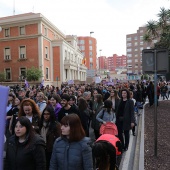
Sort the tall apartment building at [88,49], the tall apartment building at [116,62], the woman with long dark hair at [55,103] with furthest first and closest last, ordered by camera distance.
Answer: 1. the tall apartment building at [116,62]
2. the tall apartment building at [88,49]
3. the woman with long dark hair at [55,103]

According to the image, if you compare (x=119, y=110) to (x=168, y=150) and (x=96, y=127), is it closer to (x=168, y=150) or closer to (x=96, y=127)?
(x=96, y=127)

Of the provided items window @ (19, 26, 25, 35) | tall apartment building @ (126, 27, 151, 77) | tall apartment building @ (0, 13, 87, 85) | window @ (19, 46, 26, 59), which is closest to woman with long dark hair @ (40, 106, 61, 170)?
tall apartment building @ (0, 13, 87, 85)

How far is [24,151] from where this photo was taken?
293cm

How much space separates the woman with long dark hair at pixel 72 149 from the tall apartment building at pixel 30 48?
118ft

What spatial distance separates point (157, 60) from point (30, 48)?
36002 millimetres

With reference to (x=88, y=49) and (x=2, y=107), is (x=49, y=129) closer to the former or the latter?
(x=2, y=107)

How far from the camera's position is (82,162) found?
9.75 feet

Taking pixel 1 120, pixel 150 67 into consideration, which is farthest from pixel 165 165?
pixel 1 120

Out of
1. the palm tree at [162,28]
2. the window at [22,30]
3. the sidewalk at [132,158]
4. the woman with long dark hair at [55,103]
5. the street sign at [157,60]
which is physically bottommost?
the sidewalk at [132,158]

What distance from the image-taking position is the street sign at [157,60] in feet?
19.5

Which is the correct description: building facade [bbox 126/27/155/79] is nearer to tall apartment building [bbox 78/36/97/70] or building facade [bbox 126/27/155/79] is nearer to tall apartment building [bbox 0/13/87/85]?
tall apartment building [bbox 78/36/97/70]

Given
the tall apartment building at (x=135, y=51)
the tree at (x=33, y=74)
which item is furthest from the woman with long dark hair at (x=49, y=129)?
the tall apartment building at (x=135, y=51)

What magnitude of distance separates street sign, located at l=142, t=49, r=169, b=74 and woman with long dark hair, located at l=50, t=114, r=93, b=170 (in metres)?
3.55

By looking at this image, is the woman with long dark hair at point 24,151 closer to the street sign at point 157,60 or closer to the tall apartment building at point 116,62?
the street sign at point 157,60
